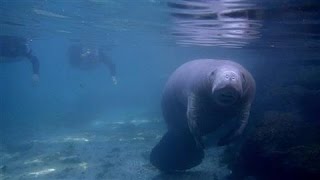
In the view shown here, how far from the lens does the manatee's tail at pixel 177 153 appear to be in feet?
38.2

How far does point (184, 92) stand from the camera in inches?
393

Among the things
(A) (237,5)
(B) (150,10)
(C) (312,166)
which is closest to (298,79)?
(A) (237,5)

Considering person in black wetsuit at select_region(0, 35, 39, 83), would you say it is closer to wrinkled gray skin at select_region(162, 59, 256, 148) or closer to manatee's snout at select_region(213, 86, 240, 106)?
wrinkled gray skin at select_region(162, 59, 256, 148)

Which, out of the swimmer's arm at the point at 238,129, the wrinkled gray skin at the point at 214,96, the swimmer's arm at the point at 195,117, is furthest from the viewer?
the swimmer's arm at the point at 195,117

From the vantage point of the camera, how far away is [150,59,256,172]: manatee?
315 inches

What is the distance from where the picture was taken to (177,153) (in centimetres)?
1167

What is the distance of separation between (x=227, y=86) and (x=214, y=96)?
1.93 feet

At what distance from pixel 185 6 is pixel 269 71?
→ 36.8ft

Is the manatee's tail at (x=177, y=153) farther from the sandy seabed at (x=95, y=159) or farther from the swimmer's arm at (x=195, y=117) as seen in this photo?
the swimmer's arm at (x=195, y=117)

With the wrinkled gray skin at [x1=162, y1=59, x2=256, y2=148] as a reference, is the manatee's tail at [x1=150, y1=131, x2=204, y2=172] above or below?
below

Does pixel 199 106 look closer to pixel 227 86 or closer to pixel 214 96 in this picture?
pixel 214 96

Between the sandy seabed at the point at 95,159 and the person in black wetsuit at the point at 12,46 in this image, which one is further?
the person in black wetsuit at the point at 12,46

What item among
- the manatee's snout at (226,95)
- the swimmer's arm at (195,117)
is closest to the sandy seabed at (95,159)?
the swimmer's arm at (195,117)

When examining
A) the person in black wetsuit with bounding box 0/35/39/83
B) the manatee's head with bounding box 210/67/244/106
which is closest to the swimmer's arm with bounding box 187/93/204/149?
the manatee's head with bounding box 210/67/244/106
